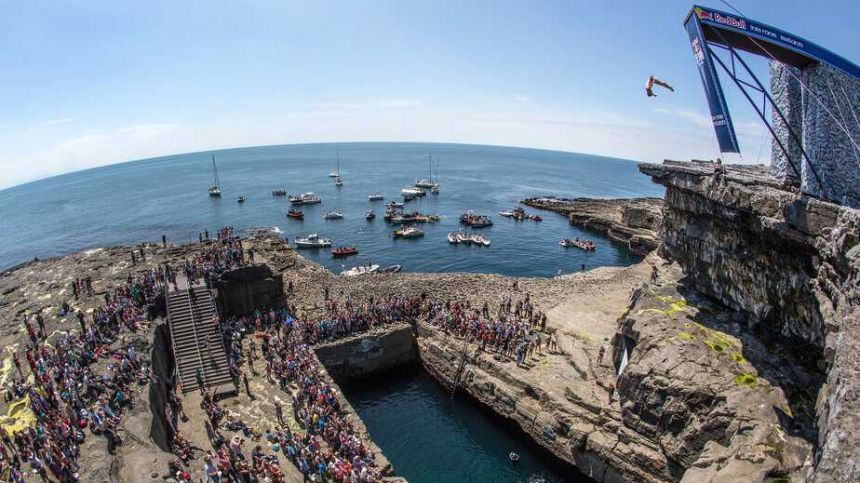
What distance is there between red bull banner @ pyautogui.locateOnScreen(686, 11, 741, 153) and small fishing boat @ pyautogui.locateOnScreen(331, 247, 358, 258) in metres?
53.4

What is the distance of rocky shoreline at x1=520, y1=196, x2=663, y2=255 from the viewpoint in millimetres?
72562

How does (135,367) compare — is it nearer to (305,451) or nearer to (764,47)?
(305,451)

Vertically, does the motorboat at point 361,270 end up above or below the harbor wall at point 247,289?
below

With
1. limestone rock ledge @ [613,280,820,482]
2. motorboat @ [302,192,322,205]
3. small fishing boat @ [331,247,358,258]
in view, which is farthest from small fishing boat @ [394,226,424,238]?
limestone rock ledge @ [613,280,820,482]

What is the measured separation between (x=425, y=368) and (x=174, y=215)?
92.4 metres

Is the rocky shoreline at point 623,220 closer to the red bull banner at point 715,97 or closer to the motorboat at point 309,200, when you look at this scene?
the red bull banner at point 715,97

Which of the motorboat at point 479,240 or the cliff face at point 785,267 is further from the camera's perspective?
the motorboat at point 479,240

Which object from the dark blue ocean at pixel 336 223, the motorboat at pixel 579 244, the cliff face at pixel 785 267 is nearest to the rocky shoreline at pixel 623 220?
the dark blue ocean at pixel 336 223

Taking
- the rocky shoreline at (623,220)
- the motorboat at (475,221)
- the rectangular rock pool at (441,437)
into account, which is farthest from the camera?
the motorboat at (475,221)

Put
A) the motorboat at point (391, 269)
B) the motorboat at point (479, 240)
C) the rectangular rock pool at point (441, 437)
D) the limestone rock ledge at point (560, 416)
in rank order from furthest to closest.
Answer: the motorboat at point (479, 240)
the motorboat at point (391, 269)
the rectangular rock pool at point (441, 437)
the limestone rock ledge at point (560, 416)

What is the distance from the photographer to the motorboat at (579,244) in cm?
7112

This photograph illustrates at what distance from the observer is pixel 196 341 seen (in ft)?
93.4

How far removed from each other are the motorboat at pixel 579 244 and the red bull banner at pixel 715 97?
52.5 metres

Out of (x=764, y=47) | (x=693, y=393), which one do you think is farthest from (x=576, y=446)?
(x=764, y=47)
